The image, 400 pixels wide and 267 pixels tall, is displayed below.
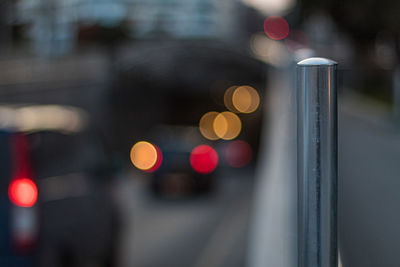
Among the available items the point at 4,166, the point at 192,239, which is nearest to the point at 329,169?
the point at 4,166

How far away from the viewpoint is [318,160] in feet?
5.33

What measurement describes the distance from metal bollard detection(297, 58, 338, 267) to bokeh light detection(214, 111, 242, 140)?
22.2m

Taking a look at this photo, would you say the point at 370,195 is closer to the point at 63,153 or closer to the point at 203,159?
the point at 63,153

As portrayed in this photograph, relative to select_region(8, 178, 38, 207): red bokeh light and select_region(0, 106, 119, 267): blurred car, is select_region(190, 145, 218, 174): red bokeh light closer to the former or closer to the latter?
select_region(0, 106, 119, 267): blurred car

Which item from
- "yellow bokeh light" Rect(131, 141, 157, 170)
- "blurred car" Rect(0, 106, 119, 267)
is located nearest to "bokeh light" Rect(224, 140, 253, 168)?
"yellow bokeh light" Rect(131, 141, 157, 170)

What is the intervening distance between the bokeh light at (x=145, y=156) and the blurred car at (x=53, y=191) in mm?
11647

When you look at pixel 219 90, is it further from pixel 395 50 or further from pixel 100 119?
pixel 395 50

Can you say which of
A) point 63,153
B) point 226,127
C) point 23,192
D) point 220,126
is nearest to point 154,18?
point 220,126

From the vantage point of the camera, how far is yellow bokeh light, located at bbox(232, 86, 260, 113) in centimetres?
4181

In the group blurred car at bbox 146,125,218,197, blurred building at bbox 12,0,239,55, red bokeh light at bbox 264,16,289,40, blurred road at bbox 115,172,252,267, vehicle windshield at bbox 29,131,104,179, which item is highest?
red bokeh light at bbox 264,16,289,40

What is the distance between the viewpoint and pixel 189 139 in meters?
19.4

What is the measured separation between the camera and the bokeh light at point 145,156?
1833 centimetres

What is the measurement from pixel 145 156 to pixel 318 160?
17469mm

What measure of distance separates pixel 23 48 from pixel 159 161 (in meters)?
22.7
